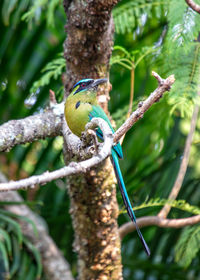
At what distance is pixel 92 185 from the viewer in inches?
76.4

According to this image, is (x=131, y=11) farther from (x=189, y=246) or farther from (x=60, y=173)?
(x=60, y=173)

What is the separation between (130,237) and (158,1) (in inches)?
60.6

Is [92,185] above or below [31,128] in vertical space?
below

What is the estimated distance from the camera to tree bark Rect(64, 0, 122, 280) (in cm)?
182

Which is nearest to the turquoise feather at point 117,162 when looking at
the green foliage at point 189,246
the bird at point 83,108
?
the bird at point 83,108

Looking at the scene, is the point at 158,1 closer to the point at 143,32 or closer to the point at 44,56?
the point at 143,32

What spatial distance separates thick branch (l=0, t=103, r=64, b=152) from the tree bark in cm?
14

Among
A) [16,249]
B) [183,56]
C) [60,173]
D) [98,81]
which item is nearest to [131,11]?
[183,56]

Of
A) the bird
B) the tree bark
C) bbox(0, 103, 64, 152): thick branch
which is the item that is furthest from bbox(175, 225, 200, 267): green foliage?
bbox(0, 103, 64, 152): thick branch

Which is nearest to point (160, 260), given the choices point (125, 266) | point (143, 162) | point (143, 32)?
point (125, 266)

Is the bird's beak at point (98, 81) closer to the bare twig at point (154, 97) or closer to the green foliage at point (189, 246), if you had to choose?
the bare twig at point (154, 97)

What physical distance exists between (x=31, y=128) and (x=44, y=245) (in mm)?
978

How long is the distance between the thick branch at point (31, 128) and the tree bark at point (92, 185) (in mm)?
139

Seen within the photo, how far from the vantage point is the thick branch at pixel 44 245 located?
8.23ft
